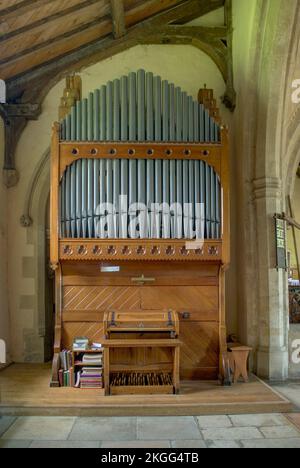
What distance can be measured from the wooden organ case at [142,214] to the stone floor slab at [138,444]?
138cm

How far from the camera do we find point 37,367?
20.4 feet

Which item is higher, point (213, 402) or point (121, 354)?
point (121, 354)

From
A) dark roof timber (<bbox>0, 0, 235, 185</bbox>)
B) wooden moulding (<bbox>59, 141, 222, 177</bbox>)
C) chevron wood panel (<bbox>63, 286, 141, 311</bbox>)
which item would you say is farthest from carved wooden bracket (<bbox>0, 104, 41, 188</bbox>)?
chevron wood panel (<bbox>63, 286, 141, 311</bbox>)

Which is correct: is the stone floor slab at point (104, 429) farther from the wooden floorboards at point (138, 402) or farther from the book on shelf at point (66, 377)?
the book on shelf at point (66, 377)

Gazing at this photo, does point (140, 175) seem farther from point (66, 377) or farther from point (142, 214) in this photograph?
point (66, 377)

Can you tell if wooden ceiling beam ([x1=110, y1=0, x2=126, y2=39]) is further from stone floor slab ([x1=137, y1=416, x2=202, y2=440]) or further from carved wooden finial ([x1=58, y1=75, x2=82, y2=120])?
stone floor slab ([x1=137, y1=416, x2=202, y2=440])

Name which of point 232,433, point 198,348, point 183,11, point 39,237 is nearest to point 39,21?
point 183,11

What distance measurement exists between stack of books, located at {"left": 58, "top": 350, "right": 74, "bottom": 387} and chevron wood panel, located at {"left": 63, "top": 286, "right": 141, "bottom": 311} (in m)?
0.59

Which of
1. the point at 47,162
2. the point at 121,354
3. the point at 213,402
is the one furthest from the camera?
the point at 47,162

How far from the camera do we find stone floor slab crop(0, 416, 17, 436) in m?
4.21

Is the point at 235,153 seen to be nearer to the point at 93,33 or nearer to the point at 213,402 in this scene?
the point at 93,33

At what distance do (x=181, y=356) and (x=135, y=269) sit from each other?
1208 mm

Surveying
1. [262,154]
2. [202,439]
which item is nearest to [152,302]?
[202,439]

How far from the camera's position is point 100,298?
18.4 feet
